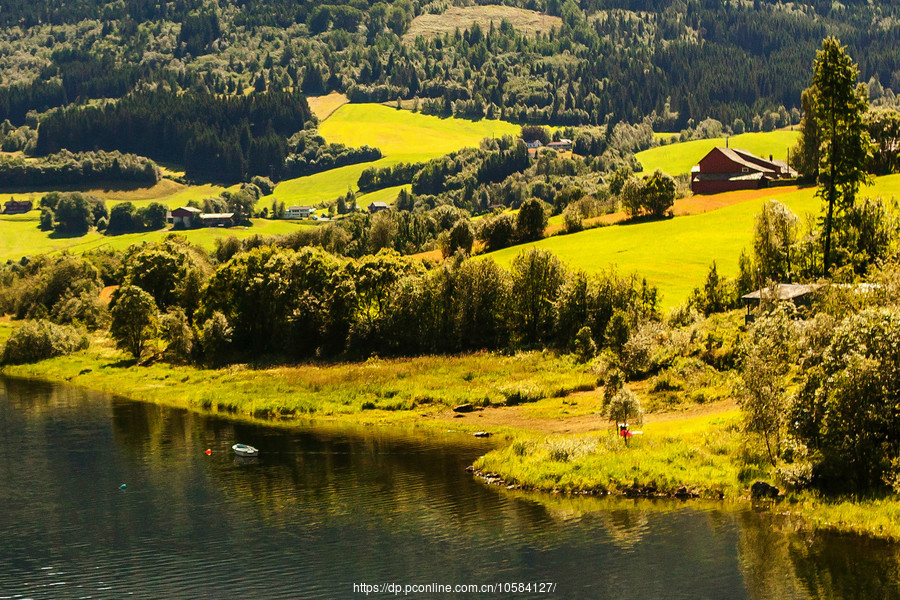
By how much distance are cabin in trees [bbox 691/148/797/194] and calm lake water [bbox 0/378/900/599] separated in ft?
392

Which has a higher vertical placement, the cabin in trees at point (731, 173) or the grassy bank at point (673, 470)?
the cabin in trees at point (731, 173)

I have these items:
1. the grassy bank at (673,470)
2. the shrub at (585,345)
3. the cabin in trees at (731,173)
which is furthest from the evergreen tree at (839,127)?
the cabin in trees at (731,173)

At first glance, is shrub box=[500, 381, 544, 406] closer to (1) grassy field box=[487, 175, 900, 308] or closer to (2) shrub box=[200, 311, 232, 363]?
(1) grassy field box=[487, 175, 900, 308]

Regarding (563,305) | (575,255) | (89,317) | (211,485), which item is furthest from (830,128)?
(89,317)

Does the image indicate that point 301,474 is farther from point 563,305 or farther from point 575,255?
point 575,255

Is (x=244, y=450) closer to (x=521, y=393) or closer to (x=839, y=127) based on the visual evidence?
(x=521, y=393)

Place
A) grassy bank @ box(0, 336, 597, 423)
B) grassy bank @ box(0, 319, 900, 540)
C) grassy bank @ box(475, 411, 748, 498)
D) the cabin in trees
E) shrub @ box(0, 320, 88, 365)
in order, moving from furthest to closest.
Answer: the cabin in trees
shrub @ box(0, 320, 88, 365)
grassy bank @ box(0, 336, 597, 423)
grassy bank @ box(475, 411, 748, 498)
grassy bank @ box(0, 319, 900, 540)

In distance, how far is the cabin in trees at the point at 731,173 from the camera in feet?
584

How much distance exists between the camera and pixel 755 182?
175250 millimetres

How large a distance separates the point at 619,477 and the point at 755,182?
12675cm

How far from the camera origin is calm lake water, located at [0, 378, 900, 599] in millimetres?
47656

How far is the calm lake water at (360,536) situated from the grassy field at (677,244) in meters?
54.5

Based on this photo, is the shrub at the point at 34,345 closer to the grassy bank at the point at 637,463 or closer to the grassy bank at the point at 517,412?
the grassy bank at the point at 517,412

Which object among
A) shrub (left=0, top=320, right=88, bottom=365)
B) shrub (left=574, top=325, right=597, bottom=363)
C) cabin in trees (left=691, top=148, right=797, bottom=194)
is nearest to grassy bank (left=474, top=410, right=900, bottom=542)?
shrub (left=574, top=325, right=597, bottom=363)
